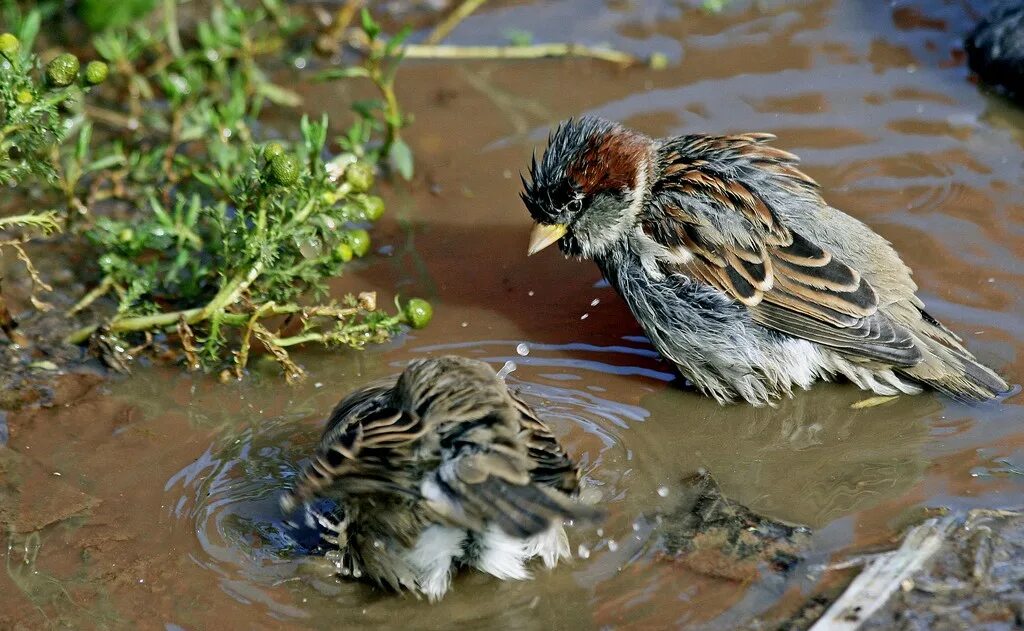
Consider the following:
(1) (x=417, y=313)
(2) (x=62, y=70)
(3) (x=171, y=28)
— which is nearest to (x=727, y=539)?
(1) (x=417, y=313)

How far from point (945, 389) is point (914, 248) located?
1169 mm

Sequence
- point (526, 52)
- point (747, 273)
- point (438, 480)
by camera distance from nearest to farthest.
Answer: point (438, 480) < point (747, 273) < point (526, 52)

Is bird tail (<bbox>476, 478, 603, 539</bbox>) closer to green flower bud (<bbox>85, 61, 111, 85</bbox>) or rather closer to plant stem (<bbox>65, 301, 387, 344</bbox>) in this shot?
plant stem (<bbox>65, 301, 387, 344</bbox>)

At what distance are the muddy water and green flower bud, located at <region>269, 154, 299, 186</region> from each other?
1.03 m

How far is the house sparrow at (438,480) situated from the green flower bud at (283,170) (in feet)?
3.95

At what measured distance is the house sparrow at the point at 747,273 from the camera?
520 cm

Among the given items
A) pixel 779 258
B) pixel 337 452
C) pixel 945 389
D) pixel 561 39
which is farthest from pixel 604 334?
pixel 561 39

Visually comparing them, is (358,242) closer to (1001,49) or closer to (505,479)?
(505,479)

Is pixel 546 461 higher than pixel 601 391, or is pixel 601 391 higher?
pixel 546 461

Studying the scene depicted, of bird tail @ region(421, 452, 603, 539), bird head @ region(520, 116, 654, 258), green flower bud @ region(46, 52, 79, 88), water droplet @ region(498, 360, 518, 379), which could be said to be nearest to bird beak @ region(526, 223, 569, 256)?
bird head @ region(520, 116, 654, 258)

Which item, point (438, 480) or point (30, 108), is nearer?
point (438, 480)

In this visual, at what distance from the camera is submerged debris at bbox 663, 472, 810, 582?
4.20 meters

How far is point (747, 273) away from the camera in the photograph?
17.3 feet

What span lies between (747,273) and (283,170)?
6.97 ft
